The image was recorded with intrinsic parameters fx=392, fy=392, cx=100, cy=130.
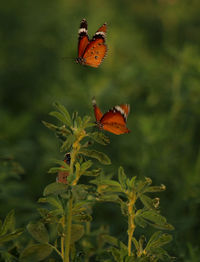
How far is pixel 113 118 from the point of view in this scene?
149cm

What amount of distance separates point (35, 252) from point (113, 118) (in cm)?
56

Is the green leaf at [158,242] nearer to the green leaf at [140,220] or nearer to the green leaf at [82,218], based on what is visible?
the green leaf at [140,220]

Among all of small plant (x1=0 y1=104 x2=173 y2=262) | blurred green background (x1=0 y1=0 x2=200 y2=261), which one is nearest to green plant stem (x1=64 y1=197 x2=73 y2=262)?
small plant (x1=0 y1=104 x2=173 y2=262)

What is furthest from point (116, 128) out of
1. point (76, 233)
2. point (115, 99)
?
point (115, 99)

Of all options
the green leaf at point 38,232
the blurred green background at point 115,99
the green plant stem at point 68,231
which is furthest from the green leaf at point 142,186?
the blurred green background at point 115,99

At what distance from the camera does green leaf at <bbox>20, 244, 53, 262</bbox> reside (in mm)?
1280

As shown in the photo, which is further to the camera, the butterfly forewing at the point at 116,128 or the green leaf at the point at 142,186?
the butterfly forewing at the point at 116,128

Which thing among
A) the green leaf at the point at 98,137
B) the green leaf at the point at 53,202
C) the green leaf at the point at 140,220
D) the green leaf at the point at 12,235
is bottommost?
the green leaf at the point at 12,235

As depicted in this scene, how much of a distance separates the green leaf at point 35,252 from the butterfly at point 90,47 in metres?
0.98

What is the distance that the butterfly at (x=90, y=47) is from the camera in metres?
1.99

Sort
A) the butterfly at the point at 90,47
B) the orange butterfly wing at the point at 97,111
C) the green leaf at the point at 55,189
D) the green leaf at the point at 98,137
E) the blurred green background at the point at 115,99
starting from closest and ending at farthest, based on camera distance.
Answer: the green leaf at the point at 55,189 → the green leaf at the point at 98,137 → the orange butterfly wing at the point at 97,111 → the butterfly at the point at 90,47 → the blurred green background at the point at 115,99

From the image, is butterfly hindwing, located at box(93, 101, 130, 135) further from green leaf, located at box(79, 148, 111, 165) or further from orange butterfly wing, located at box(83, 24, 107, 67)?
orange butterfly wing, located at box(83, 24, 107, 67)

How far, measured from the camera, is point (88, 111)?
3.83 meters

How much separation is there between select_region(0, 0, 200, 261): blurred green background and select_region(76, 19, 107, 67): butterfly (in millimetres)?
228
